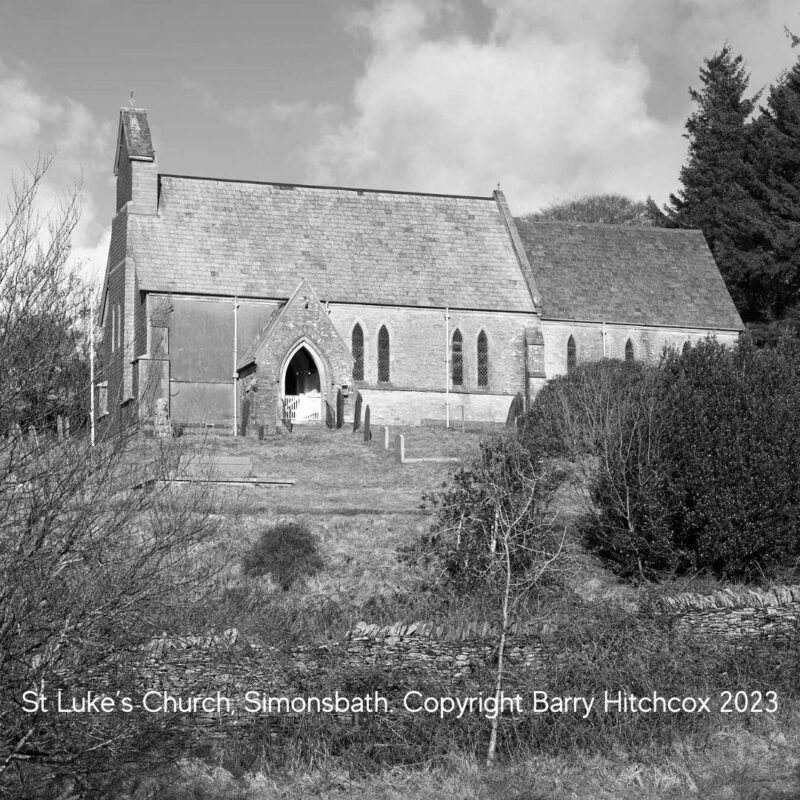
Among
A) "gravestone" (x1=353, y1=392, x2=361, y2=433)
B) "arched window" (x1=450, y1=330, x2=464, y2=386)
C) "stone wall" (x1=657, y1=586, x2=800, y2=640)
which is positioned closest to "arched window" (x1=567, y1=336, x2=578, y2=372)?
"arched window" (x1=450, y1=330, x2=464, y2=386)

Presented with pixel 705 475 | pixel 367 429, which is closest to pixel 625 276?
pixel 367 429

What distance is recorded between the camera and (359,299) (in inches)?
1907

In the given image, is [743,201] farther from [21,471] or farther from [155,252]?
[21,471]

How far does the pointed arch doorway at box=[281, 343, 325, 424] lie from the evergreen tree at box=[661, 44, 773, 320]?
23.2 m

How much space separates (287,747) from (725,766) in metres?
5.59

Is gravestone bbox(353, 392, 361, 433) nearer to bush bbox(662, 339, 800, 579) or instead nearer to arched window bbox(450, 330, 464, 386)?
arched window bbox(450, 330, 464, 386)

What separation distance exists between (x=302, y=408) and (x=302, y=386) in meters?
2.56

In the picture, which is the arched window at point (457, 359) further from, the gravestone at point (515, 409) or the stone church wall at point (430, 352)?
the gravestone at point (515, 409)

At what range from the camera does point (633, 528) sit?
26.0m

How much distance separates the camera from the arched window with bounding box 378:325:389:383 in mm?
48406

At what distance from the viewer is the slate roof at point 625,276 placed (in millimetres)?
52594

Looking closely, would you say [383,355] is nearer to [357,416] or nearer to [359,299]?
[359,299]

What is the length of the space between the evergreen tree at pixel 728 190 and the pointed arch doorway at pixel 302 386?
76.1ft

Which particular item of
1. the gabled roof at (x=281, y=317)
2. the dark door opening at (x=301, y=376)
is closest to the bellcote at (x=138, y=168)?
the gabled roof at (x=281, y=317)
